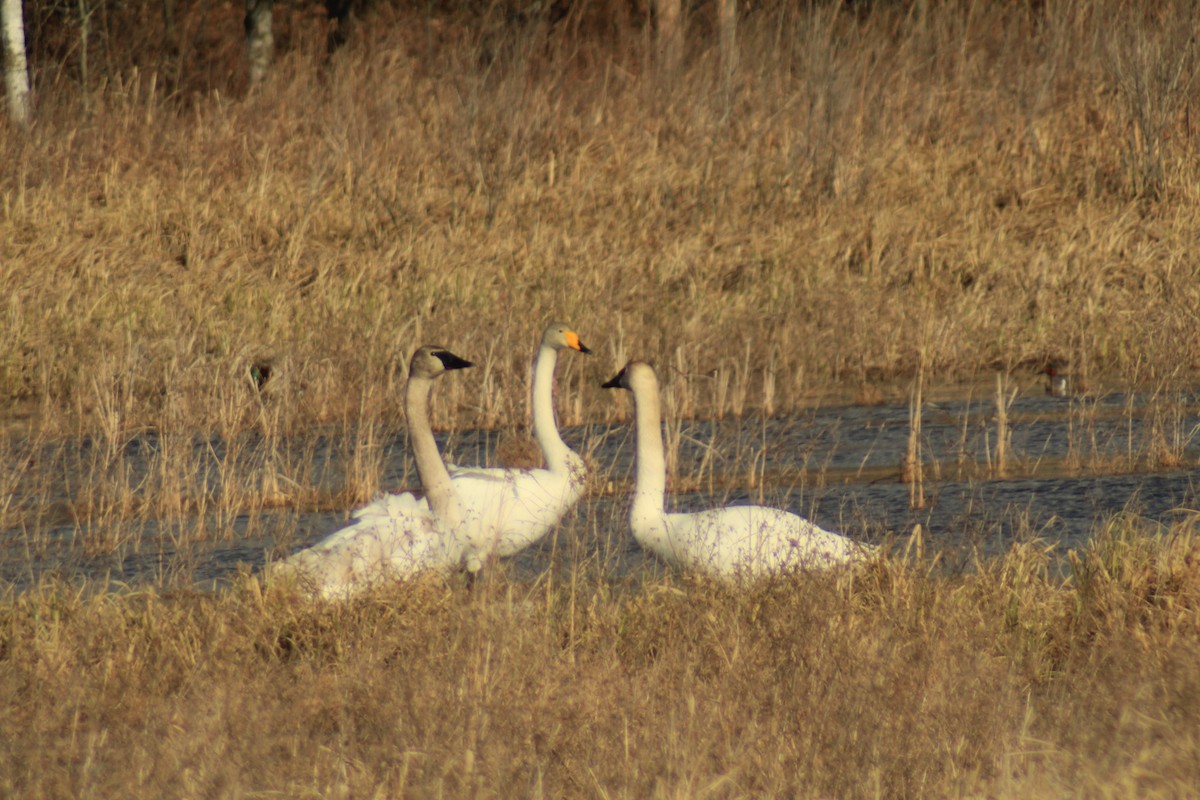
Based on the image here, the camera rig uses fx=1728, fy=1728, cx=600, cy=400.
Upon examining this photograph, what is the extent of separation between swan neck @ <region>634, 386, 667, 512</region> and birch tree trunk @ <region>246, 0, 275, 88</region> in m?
13.2

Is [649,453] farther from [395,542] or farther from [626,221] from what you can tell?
[626,221]

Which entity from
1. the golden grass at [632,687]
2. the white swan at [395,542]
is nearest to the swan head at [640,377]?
the white swan at [395,542]

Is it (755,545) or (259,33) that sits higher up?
(259,33)

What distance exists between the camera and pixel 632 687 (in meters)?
4.45

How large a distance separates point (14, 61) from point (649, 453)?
1058 cm

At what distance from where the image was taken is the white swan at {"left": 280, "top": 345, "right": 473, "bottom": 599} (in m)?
5.65

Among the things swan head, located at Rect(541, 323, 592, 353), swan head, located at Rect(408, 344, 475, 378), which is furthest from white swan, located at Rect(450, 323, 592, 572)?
swan head, located at Rect(541, 323, 592, 353)

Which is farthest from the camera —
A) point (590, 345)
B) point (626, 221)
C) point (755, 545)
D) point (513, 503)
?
point (626, 221)

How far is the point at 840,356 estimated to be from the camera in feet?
A: 38.2

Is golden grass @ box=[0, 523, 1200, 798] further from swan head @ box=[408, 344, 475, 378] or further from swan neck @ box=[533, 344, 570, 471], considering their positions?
swan head @ box=[408, 344, 475, 378]

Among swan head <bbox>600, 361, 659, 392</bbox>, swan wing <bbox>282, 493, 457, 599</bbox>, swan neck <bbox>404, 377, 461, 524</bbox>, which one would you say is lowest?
swan wing <bbox>282, 493, 457, 599</bbox>

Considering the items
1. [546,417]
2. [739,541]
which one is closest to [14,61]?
[546,417]

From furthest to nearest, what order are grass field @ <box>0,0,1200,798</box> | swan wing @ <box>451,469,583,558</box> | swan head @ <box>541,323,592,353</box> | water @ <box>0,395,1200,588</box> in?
swan head @ <box>541,323,592,353</box>
water @ <box>0,395,1200,588</box>
swan wing @ <box>451,469,583,558</box>
grass field @ <box>0,0,1200,798</box>

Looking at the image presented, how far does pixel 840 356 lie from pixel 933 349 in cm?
62
